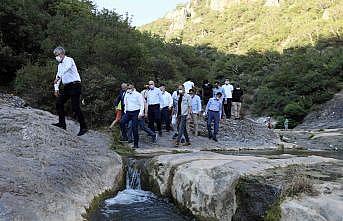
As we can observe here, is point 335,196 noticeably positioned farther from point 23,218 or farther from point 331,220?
point 23,218

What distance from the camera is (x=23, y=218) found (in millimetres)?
5852

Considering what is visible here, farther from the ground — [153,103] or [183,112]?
[153,103]

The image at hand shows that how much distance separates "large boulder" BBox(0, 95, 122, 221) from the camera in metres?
6.34

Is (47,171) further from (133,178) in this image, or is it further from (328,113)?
(328,113)

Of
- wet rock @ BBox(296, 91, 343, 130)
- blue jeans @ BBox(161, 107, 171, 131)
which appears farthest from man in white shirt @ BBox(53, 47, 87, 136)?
wet rock @ BBox(296, 91, 343, 130)

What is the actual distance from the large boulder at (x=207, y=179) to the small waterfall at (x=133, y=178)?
2.68ft

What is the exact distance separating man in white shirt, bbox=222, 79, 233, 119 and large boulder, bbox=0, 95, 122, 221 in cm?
1078

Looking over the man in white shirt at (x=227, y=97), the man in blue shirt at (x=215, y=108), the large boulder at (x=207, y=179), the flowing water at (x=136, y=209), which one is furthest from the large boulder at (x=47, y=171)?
the man in white shirt at (x=227, y=97)

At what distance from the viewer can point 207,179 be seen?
7.82 meters

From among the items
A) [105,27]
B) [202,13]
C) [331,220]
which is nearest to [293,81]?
[105,27]

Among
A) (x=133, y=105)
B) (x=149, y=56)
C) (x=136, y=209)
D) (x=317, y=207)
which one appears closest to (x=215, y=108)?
(x=133, y=105)

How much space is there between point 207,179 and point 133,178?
3.25m

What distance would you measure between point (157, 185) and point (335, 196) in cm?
444

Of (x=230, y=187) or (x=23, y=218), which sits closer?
(x=23, y=218)
